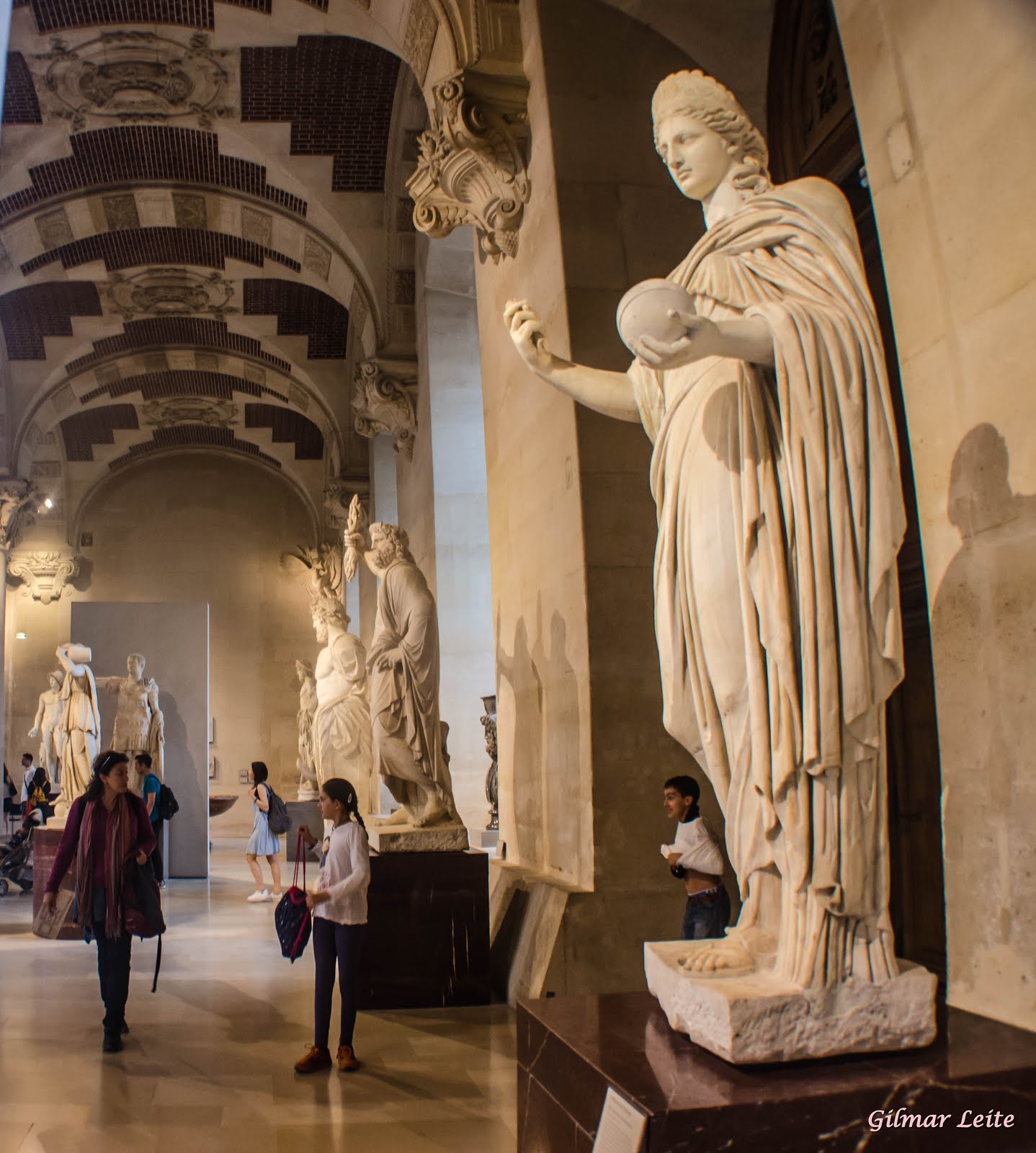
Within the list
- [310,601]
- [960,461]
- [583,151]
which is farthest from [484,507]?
[310,601]

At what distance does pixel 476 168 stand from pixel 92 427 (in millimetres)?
19236

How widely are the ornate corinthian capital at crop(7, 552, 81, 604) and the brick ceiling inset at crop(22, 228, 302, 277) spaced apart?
9718mm

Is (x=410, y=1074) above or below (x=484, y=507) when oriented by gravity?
below

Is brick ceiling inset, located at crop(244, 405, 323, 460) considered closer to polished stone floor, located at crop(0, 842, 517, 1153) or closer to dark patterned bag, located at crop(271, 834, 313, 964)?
polished stone floor, located at crop(0, 842, 517, 1153)

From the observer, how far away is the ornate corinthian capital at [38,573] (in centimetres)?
2447

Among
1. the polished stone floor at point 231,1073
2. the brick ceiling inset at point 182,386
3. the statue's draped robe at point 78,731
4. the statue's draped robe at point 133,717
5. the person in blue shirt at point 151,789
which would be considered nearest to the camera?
the polished stone floor at point 231,1073

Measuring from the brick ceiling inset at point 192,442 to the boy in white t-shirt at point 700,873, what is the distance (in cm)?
2243

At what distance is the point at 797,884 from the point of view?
2.24 meters

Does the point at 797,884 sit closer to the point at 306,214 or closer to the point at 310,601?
the point at 306,214

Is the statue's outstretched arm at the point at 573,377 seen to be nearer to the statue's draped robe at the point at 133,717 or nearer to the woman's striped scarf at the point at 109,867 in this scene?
the woman's striped scarf at the point at 109,867

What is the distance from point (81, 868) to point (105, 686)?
960cm

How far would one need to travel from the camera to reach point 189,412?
2364 centimetres

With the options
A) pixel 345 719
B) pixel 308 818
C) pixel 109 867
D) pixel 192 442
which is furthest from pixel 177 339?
pixel 109 867

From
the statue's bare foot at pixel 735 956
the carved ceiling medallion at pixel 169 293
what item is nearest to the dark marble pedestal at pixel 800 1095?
the statue's bare foot at pixel 735 956
